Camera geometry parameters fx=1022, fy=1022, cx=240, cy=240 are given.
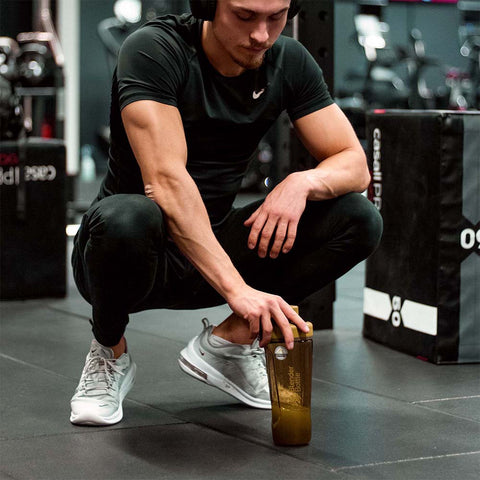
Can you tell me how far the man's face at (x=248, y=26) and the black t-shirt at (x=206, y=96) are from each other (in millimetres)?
94

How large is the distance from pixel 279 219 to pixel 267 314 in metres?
0.27

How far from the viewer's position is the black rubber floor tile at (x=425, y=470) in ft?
5.52

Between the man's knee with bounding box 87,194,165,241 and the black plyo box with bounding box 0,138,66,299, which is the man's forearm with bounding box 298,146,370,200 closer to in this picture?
the man's knee with bounding box 87,194,165,241

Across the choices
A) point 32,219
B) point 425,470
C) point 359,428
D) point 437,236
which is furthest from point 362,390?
point 32,219

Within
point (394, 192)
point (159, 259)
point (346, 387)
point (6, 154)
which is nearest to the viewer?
point (159, 259)

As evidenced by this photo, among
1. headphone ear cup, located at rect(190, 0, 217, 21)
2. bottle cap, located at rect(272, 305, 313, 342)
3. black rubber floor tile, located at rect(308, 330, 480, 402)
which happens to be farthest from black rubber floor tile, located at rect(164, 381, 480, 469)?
headphone ear cup, located at rect(190, 0, 217, 21)

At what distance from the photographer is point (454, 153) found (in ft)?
8.55

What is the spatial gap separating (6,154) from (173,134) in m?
1.82

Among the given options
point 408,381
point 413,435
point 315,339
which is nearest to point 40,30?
point 315,339

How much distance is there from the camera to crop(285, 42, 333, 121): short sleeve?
2066 millimetres

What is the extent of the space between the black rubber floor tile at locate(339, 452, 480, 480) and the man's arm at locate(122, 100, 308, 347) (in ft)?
1.19

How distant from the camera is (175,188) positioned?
184 centimetres

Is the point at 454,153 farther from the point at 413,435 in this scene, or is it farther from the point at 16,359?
the point at 16,359

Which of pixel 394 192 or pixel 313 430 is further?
pixel 394 192
